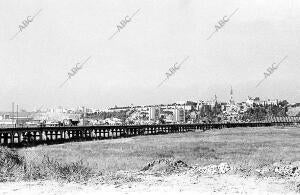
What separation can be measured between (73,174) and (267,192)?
682 centimetres

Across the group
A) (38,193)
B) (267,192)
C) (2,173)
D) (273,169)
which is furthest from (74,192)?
(273,169)

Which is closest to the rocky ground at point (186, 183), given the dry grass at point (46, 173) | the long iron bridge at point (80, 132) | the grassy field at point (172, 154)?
the dry grass at point (46, 173)

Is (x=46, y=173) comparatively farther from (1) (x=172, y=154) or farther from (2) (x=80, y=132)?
(2) (x=80, y=132)

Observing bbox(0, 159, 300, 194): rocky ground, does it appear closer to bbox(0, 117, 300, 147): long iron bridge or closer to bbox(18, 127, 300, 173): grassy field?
bbox(18, 127, 300, 173): grassy field

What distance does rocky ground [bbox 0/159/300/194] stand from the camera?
46.0 ft

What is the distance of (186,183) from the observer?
15492 mm

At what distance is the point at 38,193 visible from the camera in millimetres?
13805

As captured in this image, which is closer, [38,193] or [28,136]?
[38,193]

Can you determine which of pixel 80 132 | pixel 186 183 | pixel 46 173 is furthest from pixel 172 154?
pixel 80 132

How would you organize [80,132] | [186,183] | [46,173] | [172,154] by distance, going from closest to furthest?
[186,183], [46,173], [172,154], [80,132]

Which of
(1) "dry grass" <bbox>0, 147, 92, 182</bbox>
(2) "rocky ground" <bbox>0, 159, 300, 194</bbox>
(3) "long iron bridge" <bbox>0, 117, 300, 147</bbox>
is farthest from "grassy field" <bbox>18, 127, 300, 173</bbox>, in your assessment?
(3) "long iron bridge" <bbox>0, 117, 300, 147</bbox>

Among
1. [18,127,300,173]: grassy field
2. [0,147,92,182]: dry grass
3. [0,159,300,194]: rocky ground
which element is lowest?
[18,127,300,173]: grassy field

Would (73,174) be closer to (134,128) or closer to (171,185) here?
(171,185)

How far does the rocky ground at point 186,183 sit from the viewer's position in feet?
46.0
